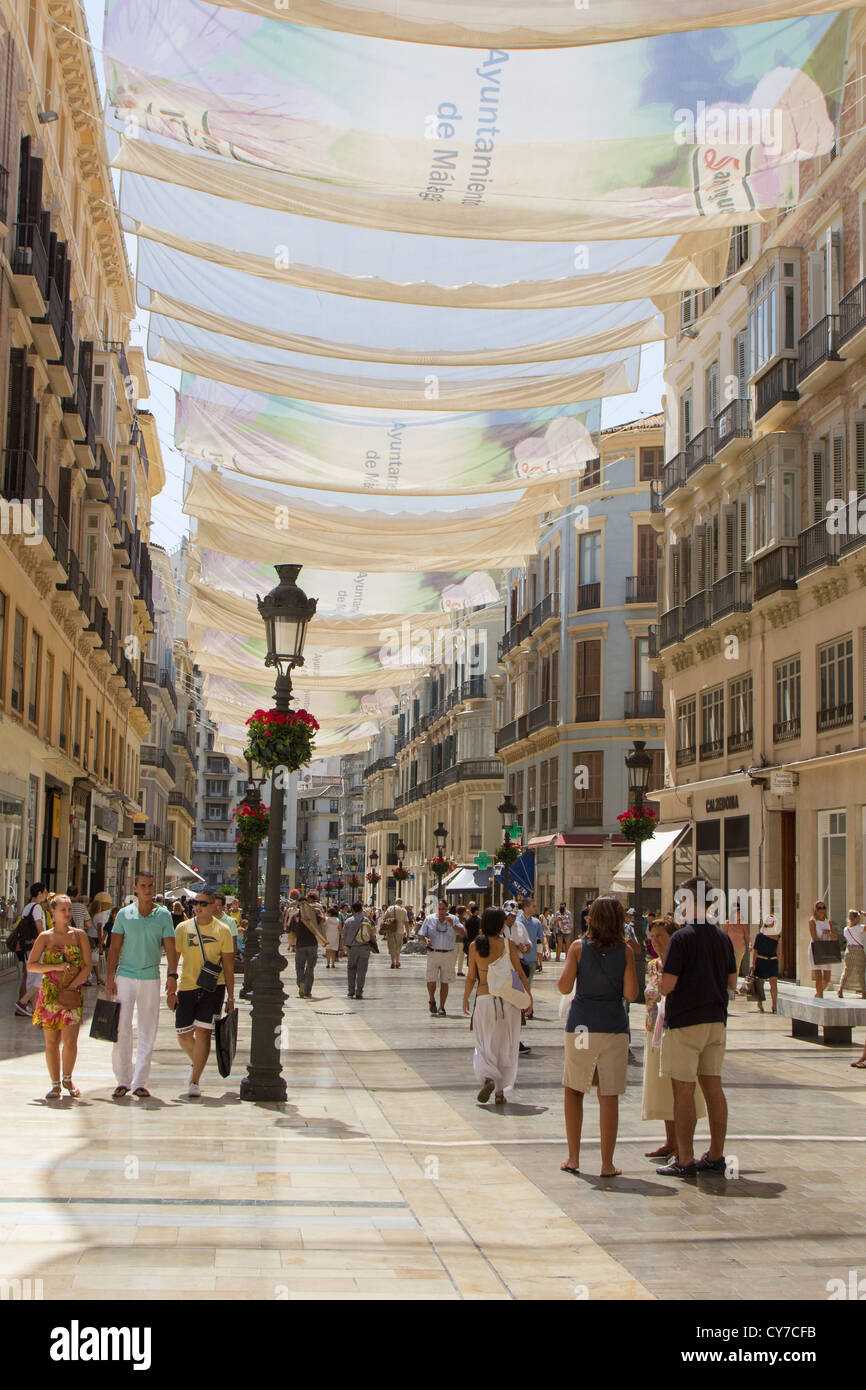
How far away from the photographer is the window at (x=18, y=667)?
2408 centimetres

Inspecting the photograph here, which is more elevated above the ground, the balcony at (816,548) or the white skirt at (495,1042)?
the balcony at (816,548)

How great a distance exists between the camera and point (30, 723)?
2600 cm

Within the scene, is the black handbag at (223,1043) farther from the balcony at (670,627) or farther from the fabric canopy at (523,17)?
the balcony at (670,627)

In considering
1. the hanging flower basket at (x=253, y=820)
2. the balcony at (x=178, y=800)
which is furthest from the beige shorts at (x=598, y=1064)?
the balcony at (x=178, y=800)

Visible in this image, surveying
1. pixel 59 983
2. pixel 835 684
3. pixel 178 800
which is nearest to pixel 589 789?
pixel 835 684

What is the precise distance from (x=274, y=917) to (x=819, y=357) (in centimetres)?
1771

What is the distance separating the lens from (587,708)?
168ft

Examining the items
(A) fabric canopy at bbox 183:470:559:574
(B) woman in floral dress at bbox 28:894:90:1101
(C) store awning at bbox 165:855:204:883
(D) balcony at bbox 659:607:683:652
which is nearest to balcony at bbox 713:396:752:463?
(D) balcony at bbox 659:607:683:652

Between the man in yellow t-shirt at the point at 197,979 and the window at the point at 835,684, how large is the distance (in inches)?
610

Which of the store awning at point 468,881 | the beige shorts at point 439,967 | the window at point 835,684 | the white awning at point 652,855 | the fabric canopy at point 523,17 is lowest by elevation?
the beige shorts at point 439,967

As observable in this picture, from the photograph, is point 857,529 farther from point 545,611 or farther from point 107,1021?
point 545,611

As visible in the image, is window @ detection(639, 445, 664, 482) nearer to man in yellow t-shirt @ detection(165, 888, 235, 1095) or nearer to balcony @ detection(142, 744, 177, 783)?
balcony @ detection(142, 744, 177, 783)
